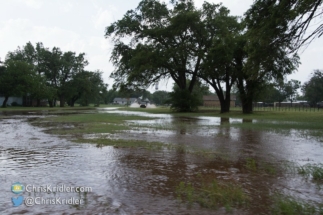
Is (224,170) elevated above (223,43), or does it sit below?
below

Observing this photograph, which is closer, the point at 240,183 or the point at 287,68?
the point at 240,183

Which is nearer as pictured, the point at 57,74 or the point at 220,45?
the point at 220,45

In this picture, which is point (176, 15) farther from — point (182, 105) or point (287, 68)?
point (287, 68)

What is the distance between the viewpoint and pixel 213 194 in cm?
496

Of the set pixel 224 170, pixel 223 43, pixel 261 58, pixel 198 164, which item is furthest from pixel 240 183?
pixel 223 43

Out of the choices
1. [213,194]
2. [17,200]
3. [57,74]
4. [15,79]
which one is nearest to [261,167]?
[213,194]

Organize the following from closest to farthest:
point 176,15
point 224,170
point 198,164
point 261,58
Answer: point 224,170 < point 198,164 < point 261,58 < point 176,15

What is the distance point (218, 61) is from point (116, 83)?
18.8 meters

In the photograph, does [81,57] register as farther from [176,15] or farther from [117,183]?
[117,183]

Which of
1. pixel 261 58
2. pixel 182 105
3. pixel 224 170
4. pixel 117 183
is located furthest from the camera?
pixel 182 105

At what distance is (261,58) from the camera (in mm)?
16703

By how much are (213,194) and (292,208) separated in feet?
4.17

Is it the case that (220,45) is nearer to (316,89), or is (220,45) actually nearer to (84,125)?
(84,125)

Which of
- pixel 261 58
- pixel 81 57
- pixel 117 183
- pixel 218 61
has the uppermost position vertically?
pixel 81 57
